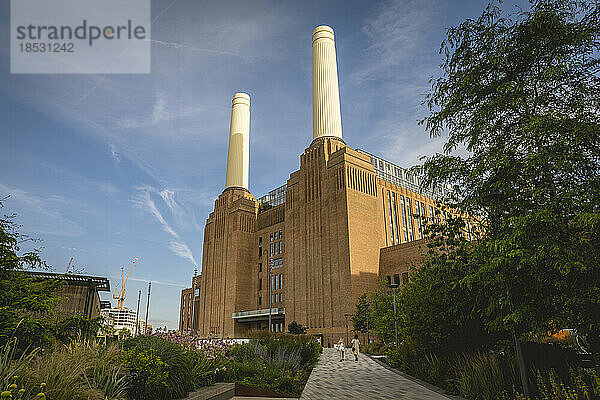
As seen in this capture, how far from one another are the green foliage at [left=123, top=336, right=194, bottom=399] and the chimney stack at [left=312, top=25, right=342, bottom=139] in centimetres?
6564

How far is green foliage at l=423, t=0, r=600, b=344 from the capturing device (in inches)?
316

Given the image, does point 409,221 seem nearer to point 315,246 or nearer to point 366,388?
point 315,246

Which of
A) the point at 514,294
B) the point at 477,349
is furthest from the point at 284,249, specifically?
the point at 514,294

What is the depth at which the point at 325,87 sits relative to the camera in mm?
76938

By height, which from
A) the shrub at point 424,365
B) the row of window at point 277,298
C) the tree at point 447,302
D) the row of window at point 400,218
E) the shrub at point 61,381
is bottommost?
the shrub at point 424,365

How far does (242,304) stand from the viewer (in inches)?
3167

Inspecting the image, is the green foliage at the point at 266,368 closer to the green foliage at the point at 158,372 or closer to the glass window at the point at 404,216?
the green foliage at the point at 158,372

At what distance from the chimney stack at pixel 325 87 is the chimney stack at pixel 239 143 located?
98.4 feet

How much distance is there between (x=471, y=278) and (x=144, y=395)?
723cm

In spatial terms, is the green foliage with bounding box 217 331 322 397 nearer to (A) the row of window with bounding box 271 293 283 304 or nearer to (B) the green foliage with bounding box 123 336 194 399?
(B) the green foliage with bounding box 123 336 194 399

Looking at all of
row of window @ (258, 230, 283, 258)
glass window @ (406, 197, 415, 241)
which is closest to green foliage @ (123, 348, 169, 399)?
glass window @ (406, 197, 415, 241)

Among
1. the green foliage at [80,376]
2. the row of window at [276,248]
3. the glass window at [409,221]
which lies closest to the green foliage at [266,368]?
the green foliage at [80,376]

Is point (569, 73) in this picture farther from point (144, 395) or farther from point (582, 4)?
point (144, 395)

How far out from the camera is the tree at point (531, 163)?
8.04 m
